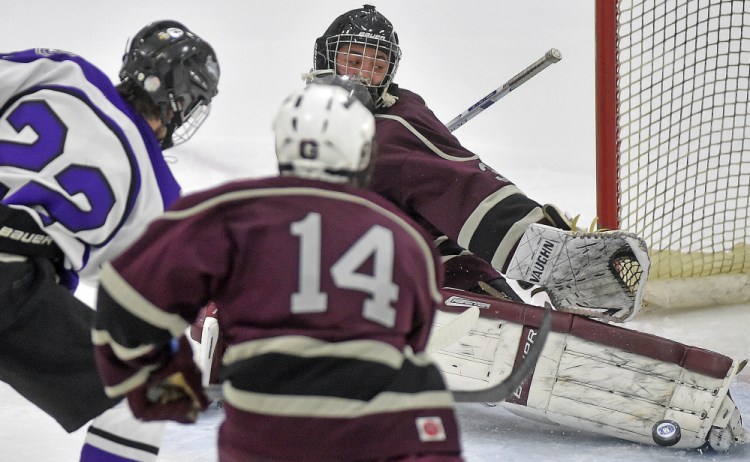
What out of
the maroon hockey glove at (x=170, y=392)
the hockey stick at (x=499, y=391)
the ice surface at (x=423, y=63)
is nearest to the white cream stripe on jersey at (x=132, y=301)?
the maroon hockey glove at (x=170, y=392)

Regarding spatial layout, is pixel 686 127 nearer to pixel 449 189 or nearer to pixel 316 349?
pixel 449 189

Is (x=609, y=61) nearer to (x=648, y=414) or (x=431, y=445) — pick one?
(x=648, y=414)

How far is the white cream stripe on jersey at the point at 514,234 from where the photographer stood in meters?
2.51

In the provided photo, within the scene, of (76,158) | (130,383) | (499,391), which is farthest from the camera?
Answer: (76,158)

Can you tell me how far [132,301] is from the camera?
1.34m

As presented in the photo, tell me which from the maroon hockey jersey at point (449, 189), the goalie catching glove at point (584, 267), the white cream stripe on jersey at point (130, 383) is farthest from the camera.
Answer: the maroon hockey jersey at point (449, 189)

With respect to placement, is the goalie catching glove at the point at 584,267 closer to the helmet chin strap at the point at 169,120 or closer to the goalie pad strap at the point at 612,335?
the goalie pad strap at the point at 612,335

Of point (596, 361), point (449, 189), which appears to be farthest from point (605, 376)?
point (449, 189)

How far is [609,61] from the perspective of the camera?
3.62 metres

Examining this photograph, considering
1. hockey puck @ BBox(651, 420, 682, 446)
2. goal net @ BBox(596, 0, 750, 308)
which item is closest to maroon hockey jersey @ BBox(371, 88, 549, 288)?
hockey puck @ BBox(651, 420, 682, 446)

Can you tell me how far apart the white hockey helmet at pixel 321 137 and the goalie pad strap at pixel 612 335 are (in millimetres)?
1341

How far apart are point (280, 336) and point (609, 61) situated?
2572 mm

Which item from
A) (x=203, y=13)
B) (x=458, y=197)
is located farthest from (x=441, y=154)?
(x=203, y=13)

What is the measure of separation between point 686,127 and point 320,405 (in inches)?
121
